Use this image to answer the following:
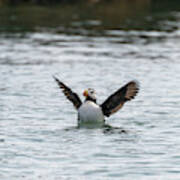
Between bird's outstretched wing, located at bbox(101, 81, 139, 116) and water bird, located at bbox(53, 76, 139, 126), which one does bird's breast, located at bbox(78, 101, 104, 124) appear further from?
bird's outstretched wing, located at bbox(101, 81, 139, 116)

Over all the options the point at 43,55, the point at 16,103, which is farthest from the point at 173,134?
the point at 43,55

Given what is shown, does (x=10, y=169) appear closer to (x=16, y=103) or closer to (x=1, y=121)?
(x=1, y=121)

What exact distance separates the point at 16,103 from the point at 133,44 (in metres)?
13.6

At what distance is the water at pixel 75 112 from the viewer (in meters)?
11.1

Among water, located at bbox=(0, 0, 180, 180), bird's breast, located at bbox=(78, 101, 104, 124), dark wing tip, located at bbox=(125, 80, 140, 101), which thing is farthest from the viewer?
dark wing tip, located at bbox=(125, 80, 140, 101)

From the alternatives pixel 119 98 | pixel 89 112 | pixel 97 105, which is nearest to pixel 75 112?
pixel 119 98

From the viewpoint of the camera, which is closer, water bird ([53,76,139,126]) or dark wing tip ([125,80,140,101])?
water bird ([53,76,139,126])

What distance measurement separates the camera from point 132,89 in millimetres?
14438

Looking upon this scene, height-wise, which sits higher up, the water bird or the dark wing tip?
the dark wing tip

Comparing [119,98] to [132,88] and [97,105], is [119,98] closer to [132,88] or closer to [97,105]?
[132,88]

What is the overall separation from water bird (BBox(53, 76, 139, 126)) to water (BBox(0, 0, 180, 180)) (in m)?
0.31

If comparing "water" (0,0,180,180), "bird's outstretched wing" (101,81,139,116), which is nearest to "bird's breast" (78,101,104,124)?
"water" (0,0,180,180)

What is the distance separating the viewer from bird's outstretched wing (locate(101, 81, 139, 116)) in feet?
47.3

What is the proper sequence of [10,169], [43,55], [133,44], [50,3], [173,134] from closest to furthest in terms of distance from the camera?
[10,169]
[173,134]
[43,55]
[133,44]
[50,3]
